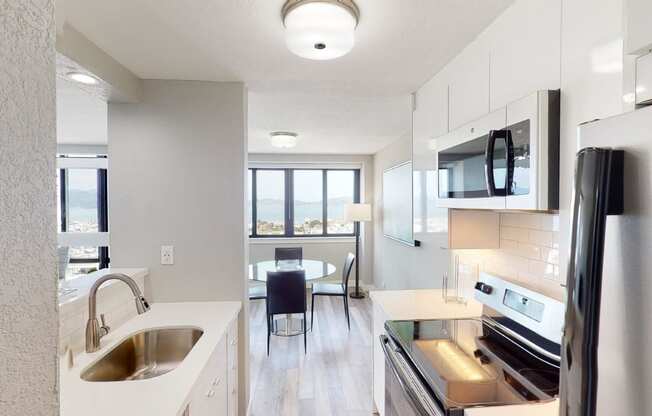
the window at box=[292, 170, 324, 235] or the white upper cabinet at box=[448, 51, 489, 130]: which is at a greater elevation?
the white upper cabinet at box=[448, 51, 489, 130]

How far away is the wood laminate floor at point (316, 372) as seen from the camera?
8.27ft

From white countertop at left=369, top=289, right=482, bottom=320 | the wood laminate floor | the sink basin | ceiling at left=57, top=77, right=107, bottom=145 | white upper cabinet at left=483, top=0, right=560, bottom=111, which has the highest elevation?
ceiling at left=57, top=77, right=107, bottom=145

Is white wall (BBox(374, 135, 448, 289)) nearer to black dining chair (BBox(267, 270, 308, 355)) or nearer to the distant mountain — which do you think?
the distant mountain

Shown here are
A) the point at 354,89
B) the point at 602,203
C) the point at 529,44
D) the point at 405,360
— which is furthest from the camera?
the point at 354,89

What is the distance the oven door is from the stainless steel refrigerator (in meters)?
0.81

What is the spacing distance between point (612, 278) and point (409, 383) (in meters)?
1.09

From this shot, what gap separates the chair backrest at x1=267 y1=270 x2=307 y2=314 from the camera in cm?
333

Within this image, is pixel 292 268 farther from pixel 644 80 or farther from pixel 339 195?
pixel 644 80

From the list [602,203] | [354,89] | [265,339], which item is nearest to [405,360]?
[602,203]

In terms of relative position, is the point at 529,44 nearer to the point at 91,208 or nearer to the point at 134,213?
the point at 134,213

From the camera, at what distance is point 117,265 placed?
85.2 inches

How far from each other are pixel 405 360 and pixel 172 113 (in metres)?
1.94

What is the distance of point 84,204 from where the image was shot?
16.5 feet

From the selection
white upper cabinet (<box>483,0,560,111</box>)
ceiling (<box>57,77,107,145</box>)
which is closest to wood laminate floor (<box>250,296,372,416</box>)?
white upper cabinet (<box>483,0,560,111</box>)
